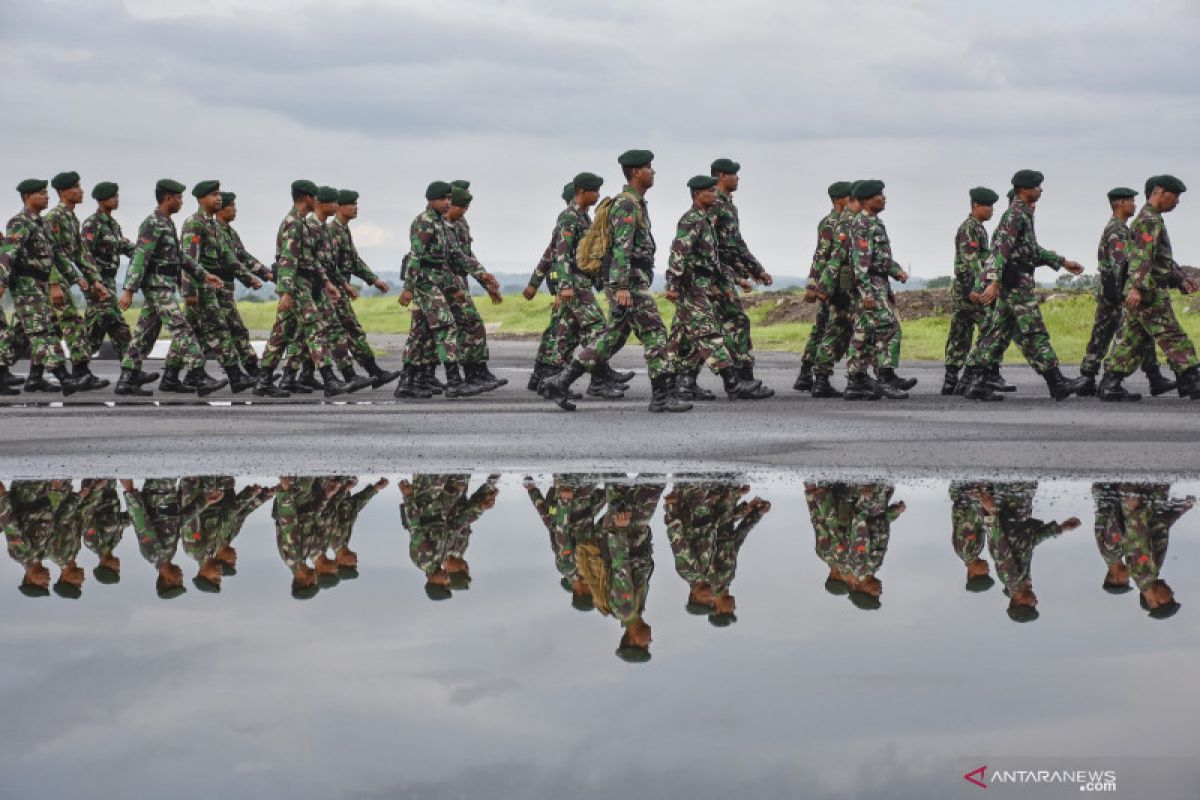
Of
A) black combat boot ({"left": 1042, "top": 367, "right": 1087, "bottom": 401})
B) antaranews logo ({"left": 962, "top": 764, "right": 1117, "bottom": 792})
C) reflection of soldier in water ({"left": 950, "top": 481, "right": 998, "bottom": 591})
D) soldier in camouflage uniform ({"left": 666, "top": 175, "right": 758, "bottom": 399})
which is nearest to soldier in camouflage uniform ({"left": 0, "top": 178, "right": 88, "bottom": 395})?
soldier in camouflage uniform ({"left": 666, "top": 175, "right": 758, "bottom": 399})

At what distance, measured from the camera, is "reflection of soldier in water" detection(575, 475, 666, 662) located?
5.55 metres

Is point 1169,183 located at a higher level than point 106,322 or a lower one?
higher

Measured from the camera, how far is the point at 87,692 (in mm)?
4758

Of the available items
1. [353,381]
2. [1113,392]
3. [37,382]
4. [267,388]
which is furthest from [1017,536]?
[37,382]

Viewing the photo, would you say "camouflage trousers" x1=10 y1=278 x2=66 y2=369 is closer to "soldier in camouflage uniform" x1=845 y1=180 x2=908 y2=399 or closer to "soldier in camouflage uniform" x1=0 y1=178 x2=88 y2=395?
"soldier in camouflage uniform" x1=0 y1=178 x2=88 y2=395

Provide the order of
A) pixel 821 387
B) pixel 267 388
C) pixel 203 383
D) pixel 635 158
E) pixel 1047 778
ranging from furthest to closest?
1. pixel 203 383
2. pixel 267 388
3. pixel 821 387
4. pixel 635 158
5. pixel 1047 778

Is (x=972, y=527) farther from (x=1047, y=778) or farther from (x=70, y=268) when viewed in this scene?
(x=70, y=268)

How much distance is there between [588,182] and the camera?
16.3 meters

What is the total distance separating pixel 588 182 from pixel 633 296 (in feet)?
7.05

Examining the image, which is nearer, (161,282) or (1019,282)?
(1019,282)

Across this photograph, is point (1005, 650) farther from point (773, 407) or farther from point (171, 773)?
point (773, 407)

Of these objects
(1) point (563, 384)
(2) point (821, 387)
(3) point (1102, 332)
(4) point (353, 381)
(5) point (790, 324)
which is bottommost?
(5) point (790, 324)

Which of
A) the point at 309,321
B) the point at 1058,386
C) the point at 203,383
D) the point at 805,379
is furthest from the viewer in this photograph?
the point at 203,383

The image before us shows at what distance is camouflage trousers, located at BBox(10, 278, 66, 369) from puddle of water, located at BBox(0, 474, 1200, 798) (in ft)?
31.5
